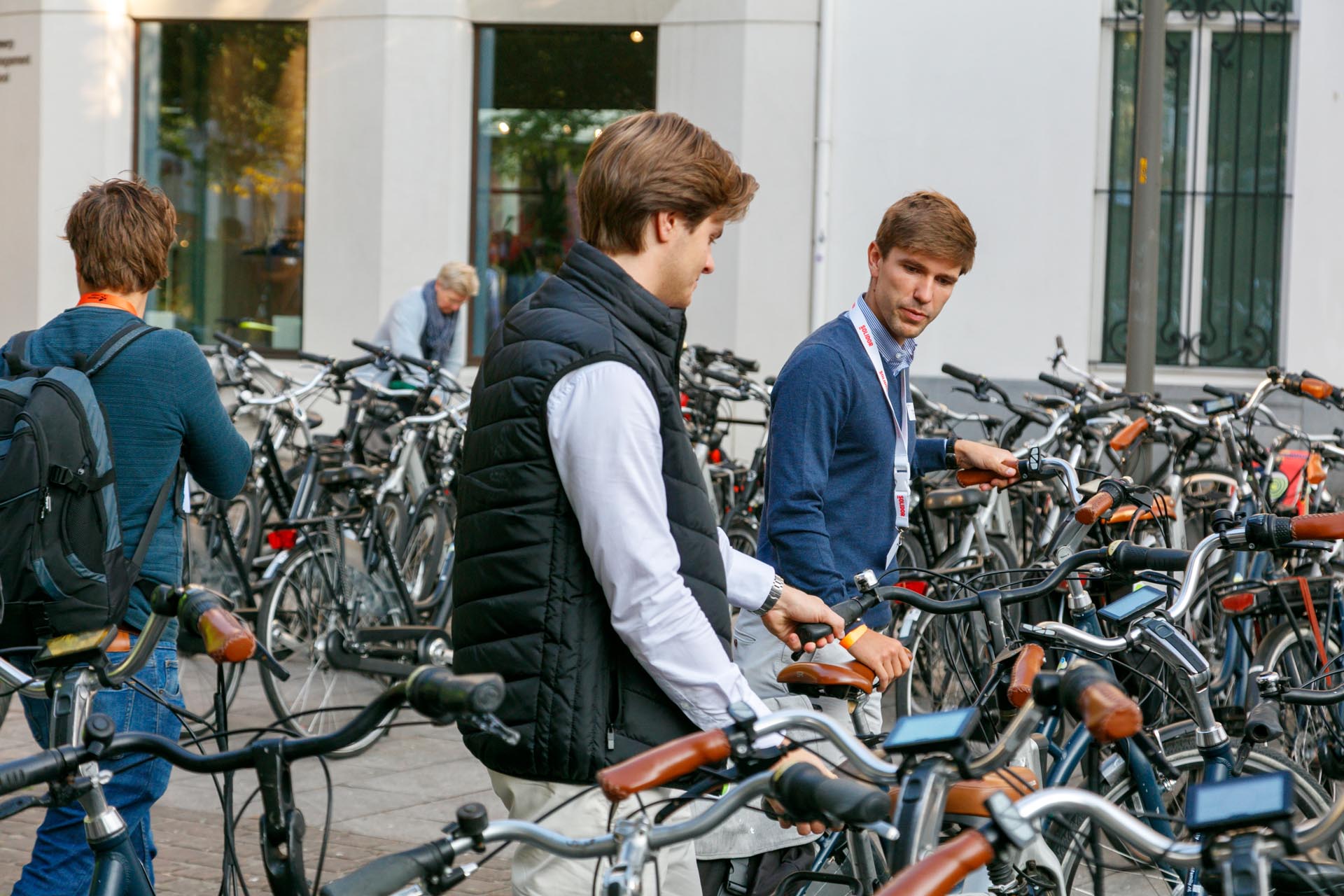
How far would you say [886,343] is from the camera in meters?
3.73

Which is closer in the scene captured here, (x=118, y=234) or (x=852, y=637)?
(x=852, y=637)

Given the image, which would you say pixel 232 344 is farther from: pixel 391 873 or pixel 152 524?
pixel 391 873

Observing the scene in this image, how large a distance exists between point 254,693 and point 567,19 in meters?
6.60

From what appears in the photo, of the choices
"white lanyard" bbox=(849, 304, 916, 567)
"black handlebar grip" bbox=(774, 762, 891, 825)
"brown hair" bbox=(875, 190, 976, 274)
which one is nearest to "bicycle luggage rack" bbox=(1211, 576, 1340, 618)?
"white lanyard" bbox=(849, 304, 916, 567)

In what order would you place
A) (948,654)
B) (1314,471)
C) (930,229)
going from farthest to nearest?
(1314,471)
(948,654)
(930,229)

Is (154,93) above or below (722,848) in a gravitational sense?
above

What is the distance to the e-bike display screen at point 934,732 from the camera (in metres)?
1.93

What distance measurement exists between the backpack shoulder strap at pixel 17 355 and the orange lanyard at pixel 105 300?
0.46 feet

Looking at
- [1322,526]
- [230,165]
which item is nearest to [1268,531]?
[1322,526]

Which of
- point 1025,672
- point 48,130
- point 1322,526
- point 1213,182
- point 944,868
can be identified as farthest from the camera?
point 48,130

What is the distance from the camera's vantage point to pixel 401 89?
38.2ft

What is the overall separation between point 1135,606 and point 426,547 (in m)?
5.07

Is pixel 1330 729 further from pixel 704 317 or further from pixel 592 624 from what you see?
pixel 704 317

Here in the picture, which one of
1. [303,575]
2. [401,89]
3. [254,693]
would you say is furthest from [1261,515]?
[401,89]
